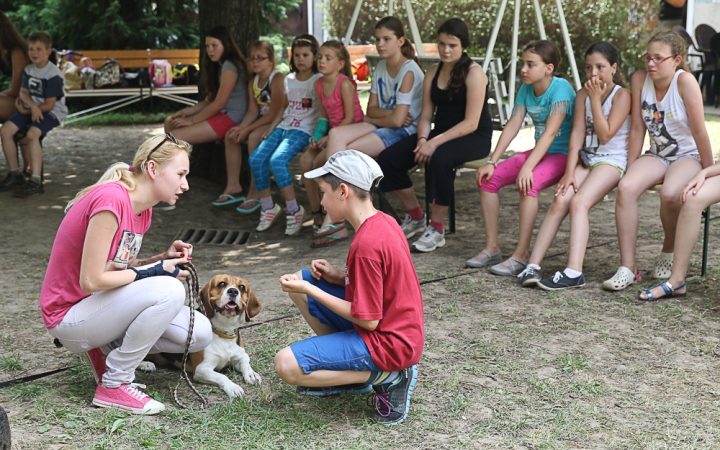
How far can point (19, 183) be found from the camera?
315 inches

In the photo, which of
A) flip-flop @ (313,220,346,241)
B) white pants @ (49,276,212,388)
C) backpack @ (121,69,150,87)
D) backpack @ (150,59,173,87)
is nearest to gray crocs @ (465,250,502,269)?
flip-flop @ (313,220,346,241)

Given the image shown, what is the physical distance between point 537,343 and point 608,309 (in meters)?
0.73

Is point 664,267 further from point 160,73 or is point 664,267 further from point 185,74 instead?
point 185,74

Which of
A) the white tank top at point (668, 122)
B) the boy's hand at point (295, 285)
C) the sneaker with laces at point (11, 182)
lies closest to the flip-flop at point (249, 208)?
the sneaker with laces at point (11, 182)

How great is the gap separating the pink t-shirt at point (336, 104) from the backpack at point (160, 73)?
24.8 feet

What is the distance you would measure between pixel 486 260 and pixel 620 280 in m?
0.98

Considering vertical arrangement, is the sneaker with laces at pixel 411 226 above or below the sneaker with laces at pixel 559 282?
above

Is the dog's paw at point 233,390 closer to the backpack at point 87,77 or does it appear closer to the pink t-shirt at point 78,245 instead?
the pink t-shirt at point 78,245

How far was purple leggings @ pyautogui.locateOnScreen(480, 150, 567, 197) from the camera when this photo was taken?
5379 millimetres

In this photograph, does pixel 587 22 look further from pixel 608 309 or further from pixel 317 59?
pixel 608 309

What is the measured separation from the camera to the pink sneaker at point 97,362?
342 centimetres

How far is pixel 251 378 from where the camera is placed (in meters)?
3.62

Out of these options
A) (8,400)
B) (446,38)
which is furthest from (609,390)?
(446,38)

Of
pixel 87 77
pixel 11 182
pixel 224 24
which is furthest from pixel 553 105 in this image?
pixel 87 77
